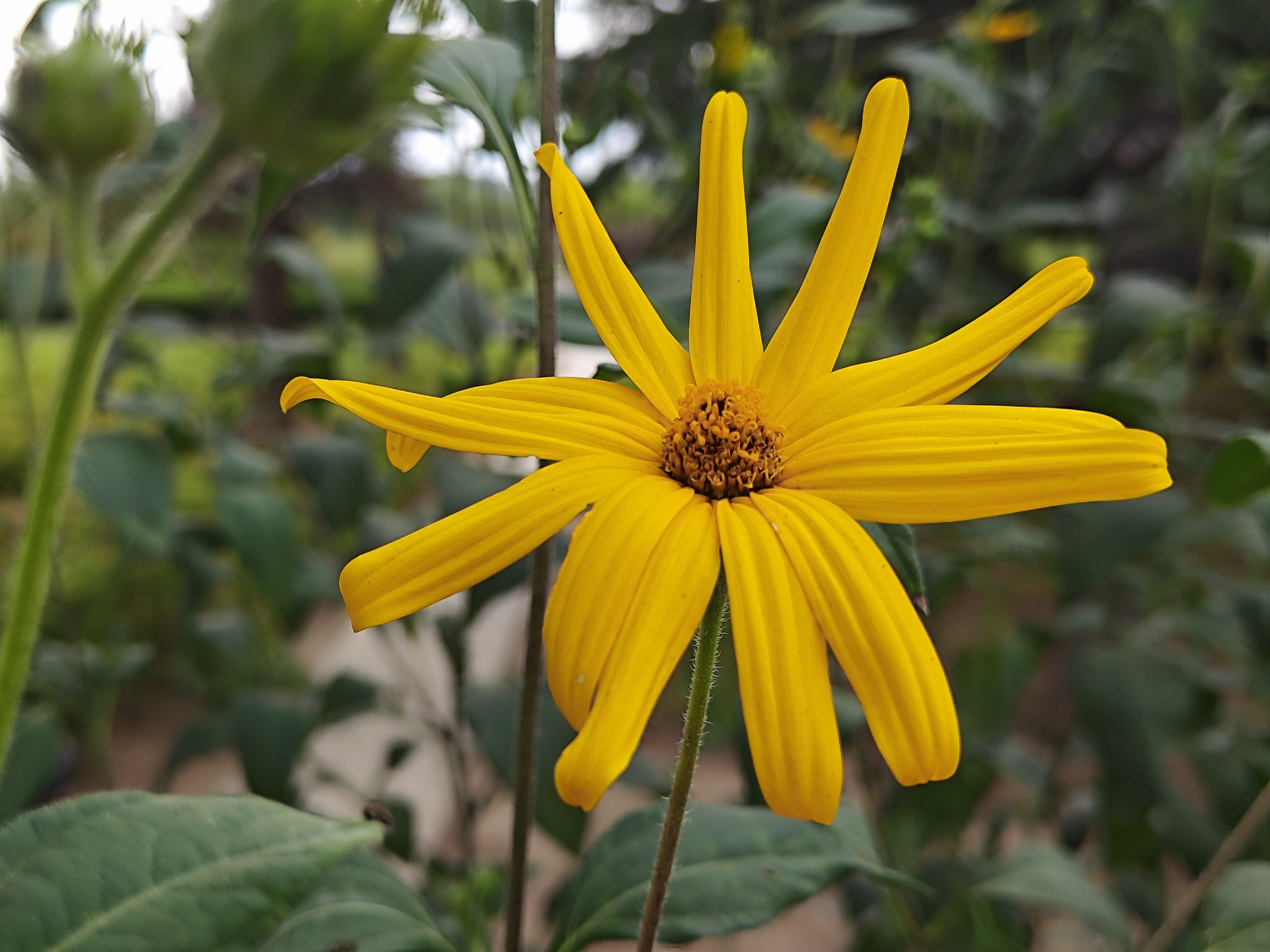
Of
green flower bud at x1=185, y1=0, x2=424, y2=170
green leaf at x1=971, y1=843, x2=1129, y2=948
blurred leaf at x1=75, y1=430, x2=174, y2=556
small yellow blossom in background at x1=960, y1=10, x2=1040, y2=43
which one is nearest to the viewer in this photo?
green flower bud at x1=185, y1=0, x2=424, y2=170

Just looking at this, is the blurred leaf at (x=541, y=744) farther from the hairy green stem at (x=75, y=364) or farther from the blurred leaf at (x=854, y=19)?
the blurred leaf at (x=854, y=19)

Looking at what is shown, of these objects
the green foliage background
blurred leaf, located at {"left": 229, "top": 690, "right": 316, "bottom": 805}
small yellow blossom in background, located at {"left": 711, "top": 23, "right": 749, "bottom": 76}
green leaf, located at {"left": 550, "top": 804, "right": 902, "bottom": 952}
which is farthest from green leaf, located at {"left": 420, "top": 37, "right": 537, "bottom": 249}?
blurred leaf, located at {"left": 229, "top": 690, "right": 316, "bottom": 805}

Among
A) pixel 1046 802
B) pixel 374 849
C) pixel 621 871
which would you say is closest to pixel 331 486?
pixel 374 849

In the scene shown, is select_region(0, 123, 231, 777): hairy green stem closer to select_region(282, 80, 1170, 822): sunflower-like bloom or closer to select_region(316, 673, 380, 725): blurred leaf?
select_region(282, 80, 1170, 822): sunflower-like bloom

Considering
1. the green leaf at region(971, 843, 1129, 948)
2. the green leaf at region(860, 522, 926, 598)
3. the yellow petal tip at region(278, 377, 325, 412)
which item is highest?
the yellow petal tip at region(278, 377, 325, 412)

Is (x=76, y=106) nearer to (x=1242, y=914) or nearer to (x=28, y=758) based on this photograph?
(x=1242, y=914)

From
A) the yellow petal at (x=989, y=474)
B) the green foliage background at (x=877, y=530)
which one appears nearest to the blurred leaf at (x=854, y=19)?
→ the green foliage background at (x=877, y=530)

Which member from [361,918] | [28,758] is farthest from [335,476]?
[361,918]
